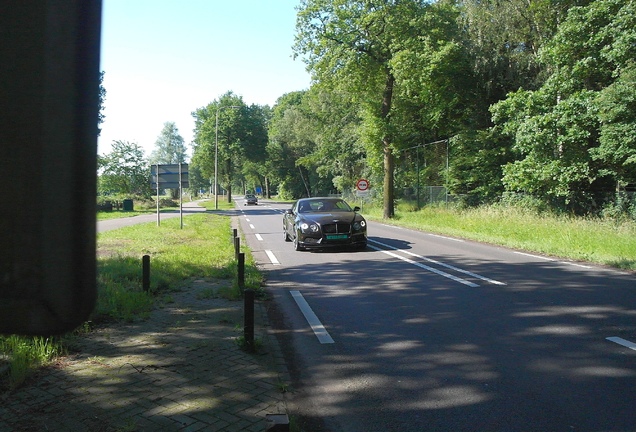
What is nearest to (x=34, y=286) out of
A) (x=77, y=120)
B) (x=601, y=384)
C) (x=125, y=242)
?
(x=77, y=120)

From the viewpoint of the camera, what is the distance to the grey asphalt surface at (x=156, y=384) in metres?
3.57

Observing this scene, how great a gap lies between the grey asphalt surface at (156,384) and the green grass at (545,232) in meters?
9.24

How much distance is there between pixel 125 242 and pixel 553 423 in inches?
560

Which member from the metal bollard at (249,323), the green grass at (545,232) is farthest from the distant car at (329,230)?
the metal bollard at (249,323)

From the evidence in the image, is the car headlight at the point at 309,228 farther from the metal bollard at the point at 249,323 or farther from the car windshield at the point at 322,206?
the metal bollard at the point at 249,323

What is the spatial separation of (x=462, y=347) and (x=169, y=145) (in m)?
126

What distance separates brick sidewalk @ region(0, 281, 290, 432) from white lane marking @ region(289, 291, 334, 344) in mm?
659

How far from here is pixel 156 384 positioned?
14.0ft

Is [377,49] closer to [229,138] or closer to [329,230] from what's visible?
[329,230]

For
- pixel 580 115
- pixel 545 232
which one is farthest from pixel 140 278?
pixel 580 115

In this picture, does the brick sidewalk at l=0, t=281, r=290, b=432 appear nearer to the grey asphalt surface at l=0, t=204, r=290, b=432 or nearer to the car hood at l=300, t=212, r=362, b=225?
the grey asphalt surface at l=0, t=204, r=290, b=432

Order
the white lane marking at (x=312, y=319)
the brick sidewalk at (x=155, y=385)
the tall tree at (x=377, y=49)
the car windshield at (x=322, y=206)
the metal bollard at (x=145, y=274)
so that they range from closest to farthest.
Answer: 1. the brick sidewalk at (x=155, y=385)
2. the white lane marking at (x=312, y=319)
3. the metal bollard at (x=145, y=274)
4. the car windshield at (x=322, y=206)
5. the tall tree at (x=377, y=49)

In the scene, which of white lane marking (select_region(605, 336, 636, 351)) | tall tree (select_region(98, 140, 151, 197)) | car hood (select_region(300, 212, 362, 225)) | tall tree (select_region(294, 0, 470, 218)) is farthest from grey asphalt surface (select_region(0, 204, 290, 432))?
tall tree (select_region(98, 140, 151, 197))

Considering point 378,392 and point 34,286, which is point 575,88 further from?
point 34,286
